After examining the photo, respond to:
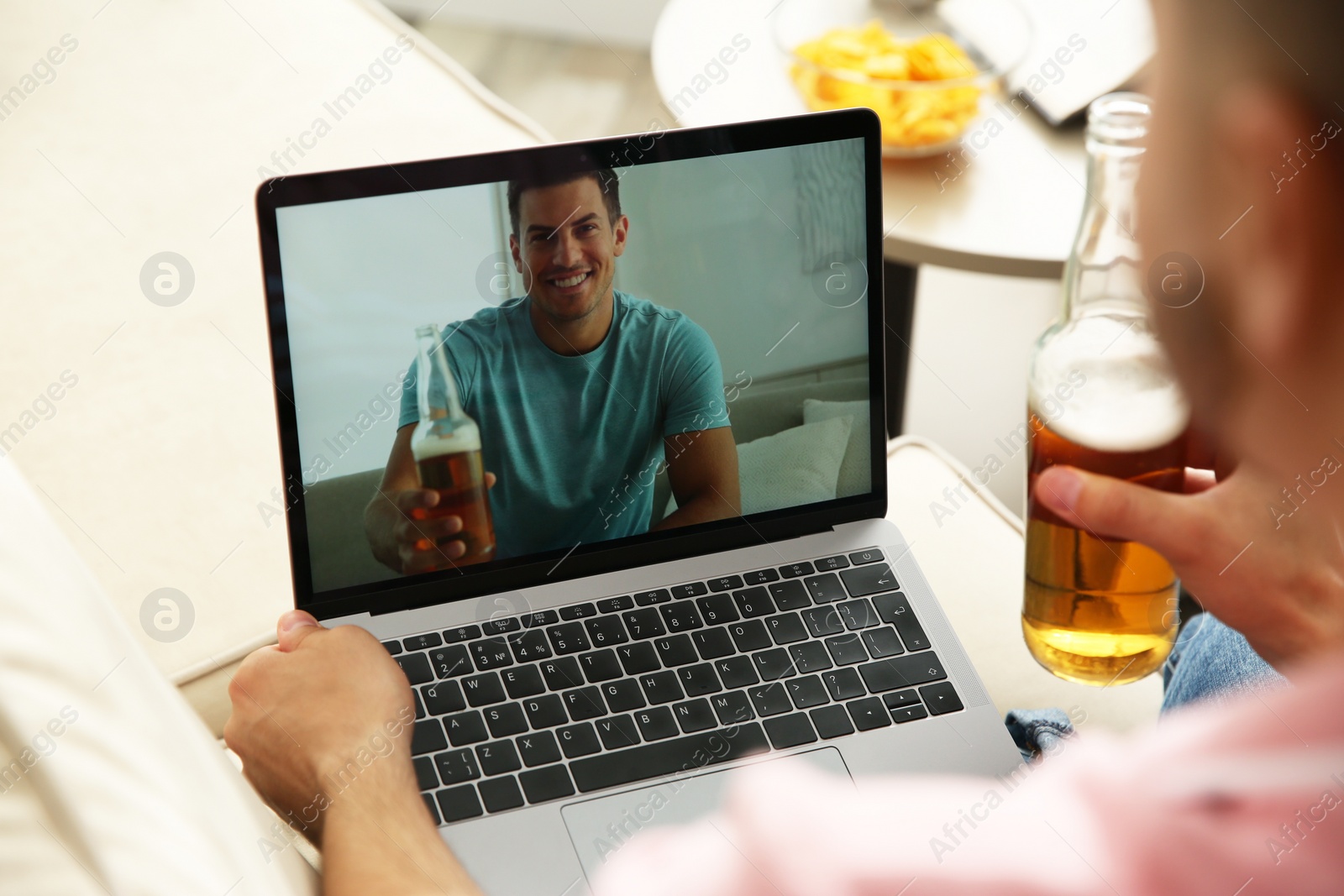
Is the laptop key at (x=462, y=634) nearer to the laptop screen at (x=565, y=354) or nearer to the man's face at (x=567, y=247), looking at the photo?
the laptop screen at (x=565, y=354)

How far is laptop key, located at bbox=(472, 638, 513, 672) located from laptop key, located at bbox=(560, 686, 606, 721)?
0.05 m

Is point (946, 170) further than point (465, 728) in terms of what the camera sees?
Yes

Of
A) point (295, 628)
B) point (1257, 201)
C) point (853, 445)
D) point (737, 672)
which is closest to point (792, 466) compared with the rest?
point (853, 445)

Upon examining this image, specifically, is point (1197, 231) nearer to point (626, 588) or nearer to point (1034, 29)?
point (626, 588)

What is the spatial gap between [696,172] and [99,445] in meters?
0.58

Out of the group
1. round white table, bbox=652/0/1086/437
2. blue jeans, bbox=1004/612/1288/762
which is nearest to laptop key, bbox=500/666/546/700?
blue jeans, bbox=1004/612/1288/762

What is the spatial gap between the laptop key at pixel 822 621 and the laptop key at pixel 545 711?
7.1 inches

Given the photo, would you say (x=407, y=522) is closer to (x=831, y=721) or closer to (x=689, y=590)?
(x=689, y=590)

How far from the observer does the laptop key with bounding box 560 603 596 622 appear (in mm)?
779

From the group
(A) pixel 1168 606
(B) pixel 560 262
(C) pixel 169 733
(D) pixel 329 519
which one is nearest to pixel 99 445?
(D) pixel 329 519

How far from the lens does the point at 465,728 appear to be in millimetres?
719

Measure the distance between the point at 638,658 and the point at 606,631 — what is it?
0.10 feet

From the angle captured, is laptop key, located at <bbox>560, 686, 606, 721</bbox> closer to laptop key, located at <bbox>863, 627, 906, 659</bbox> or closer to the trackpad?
the trackpad

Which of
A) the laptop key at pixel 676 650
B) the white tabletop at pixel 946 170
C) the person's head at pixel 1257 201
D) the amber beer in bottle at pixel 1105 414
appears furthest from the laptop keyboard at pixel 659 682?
the white tabletop at pixel 946 170
